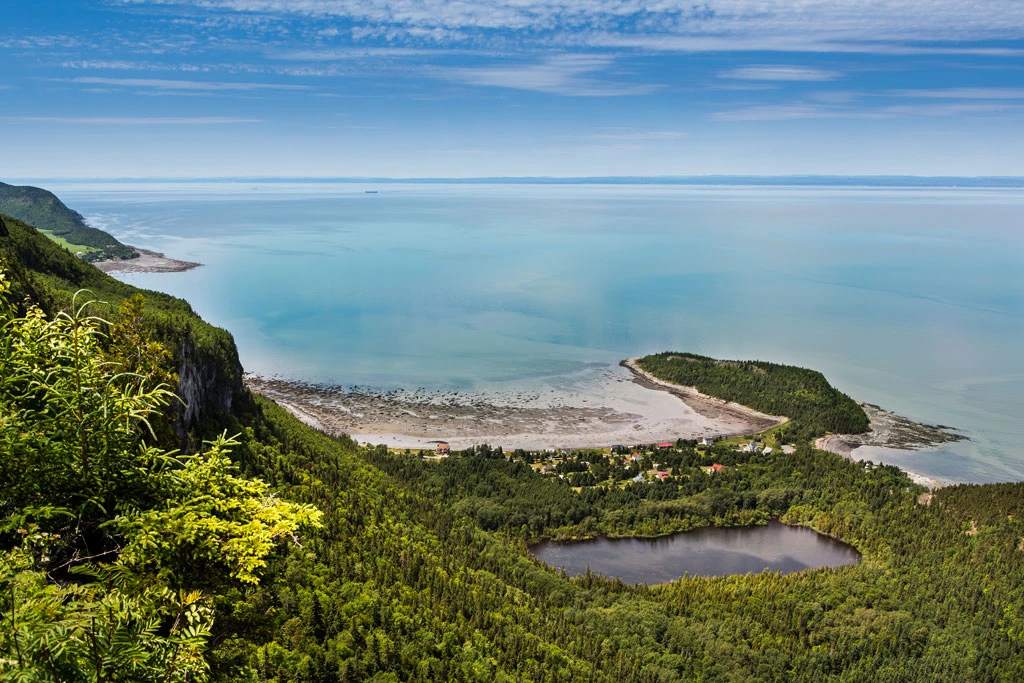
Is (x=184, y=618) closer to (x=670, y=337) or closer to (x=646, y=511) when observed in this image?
(x=646, y=511)

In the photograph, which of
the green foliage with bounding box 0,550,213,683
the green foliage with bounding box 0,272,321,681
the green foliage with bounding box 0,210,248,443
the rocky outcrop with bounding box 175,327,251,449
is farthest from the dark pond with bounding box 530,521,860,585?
the green foliage with bounding box 0,550,213,683

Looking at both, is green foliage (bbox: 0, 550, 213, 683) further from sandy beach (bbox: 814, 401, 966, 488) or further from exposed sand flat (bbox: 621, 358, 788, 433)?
exposed sand flat (bbox: 621, 358, 788, 433)

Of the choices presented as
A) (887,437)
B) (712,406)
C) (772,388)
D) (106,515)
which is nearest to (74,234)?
(712,406)

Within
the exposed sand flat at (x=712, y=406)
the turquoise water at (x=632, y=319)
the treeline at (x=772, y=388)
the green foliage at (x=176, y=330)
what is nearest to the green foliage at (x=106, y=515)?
the green foliage at (x=176, y=330)

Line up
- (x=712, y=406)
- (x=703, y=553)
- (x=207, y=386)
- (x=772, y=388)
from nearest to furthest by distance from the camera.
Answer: (x=207, y=386)
(x=703, y=553)
(x=712, y=406)
(x=772, y=388)

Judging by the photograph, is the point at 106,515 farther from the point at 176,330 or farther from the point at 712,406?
the point at 712,406
